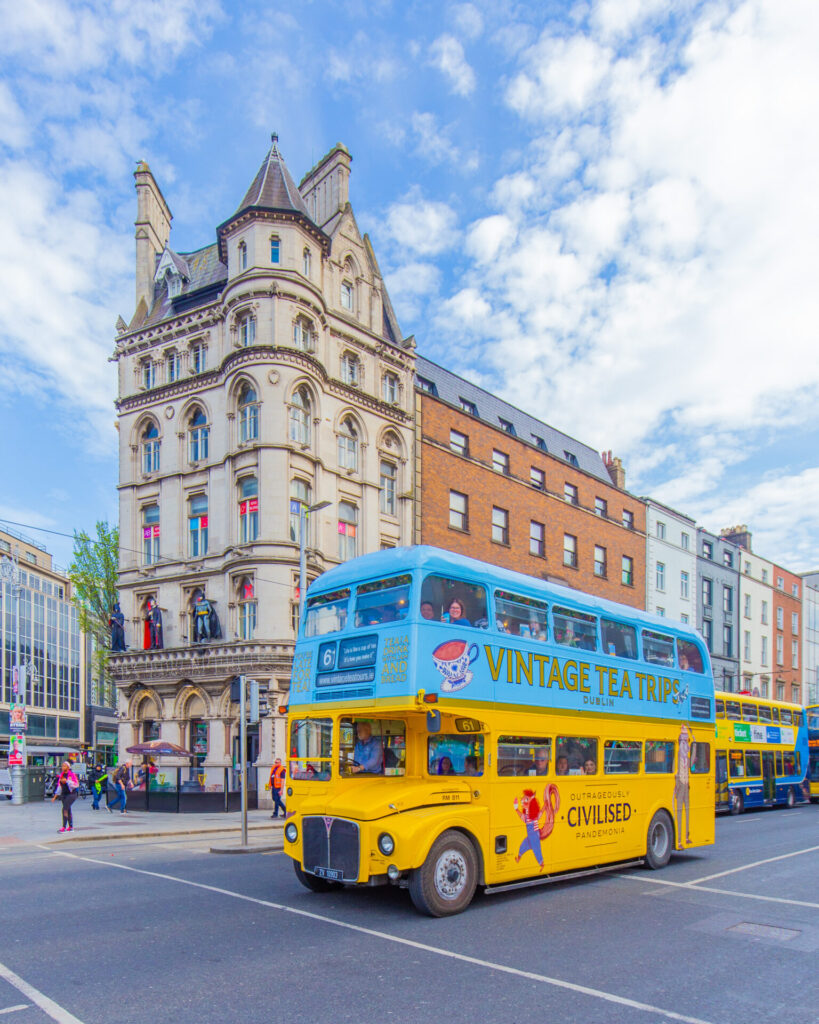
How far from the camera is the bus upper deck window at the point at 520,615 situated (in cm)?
1041

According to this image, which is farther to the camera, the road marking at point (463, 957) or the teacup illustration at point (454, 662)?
the teacup illustration at point (454, 662)

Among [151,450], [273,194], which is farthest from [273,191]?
[151,450]

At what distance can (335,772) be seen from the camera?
9.95 metres

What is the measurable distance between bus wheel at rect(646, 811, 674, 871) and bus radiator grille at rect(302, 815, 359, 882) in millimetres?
5771

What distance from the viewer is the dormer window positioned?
34438 millimetres

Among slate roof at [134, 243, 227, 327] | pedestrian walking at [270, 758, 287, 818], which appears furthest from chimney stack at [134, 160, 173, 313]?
pedestrian walking at [270, 758, 287, 818]

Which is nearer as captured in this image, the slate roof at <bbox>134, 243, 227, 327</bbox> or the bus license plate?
the bus license plate

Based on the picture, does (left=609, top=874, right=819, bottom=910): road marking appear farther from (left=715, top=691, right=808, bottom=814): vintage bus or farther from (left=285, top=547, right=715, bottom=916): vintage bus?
(left=715, top=691, right=808, bottom=814): vintage bus

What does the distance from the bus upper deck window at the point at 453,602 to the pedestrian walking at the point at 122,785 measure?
20981 millimetres

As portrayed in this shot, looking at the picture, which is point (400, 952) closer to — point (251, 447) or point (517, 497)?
point (251, 447)

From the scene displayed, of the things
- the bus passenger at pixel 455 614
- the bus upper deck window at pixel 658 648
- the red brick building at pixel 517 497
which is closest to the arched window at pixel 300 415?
the red brick building at pixel 517 497

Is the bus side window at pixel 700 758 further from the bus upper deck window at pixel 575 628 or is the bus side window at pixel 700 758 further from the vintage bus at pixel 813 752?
the vintage bus at pixel 813 752

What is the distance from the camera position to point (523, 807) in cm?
1027

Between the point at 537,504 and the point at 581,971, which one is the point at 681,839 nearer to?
the point at 581,971
